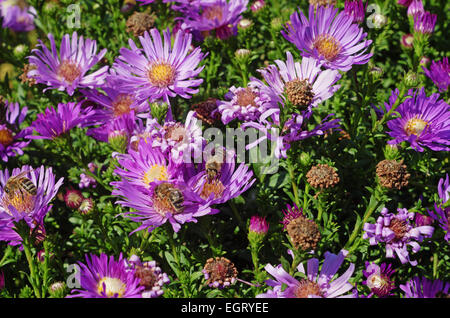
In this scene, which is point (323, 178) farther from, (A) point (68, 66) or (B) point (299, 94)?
(A) point (68, 66)

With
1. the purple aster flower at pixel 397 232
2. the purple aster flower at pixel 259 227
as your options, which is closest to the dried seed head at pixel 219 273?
the purple aster flower at pixel 259 227

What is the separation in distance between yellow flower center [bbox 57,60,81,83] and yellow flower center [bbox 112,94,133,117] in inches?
12.6

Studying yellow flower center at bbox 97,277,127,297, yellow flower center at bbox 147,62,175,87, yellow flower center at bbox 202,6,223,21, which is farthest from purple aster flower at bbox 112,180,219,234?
yellow flower center at bbox 202,6,223,21

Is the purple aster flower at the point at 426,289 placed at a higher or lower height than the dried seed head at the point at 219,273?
lower

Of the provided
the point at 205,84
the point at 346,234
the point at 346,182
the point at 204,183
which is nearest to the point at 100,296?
Result: the point at 204,183

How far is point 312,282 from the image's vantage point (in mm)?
2254

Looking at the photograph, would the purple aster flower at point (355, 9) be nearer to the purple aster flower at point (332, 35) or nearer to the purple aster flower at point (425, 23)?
the purple aster flower at point (332, 35)

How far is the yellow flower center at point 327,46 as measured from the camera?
2818mm

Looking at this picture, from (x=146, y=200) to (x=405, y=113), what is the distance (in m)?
1.59

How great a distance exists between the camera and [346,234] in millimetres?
2812

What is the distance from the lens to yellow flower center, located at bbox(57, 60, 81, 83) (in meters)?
3.13

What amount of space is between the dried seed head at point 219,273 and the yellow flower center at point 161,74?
1141 mm

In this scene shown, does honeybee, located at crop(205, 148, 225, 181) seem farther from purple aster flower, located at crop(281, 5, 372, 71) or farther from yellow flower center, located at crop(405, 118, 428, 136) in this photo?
yellow flower center, located at crop(405, 118, 428, 136)

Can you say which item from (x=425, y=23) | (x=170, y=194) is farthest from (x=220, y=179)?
(x=425, y=23)
